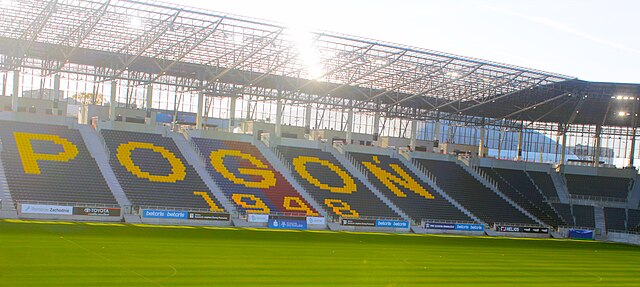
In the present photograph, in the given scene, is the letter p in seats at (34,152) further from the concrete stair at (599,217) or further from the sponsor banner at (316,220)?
the concrete stair at (599,217)

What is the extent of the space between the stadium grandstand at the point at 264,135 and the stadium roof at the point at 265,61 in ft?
0.56

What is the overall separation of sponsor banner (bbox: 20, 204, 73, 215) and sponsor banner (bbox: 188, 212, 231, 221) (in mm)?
6569

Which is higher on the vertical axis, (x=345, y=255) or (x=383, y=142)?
(x=383, y=142)

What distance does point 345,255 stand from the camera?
29.4 m

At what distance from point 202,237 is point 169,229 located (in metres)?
3.74

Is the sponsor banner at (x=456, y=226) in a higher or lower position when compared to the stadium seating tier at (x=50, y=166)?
lower

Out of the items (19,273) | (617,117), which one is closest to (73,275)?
(19,273)

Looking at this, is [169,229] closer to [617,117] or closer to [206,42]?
[206,42]

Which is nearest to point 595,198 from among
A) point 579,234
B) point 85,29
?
point 579,234

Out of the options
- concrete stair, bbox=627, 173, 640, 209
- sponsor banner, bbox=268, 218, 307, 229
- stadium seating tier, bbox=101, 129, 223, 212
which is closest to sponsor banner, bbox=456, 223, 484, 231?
sponsor banner, bbox=268, 218, 307, 229

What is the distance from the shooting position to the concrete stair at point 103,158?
39750 mm

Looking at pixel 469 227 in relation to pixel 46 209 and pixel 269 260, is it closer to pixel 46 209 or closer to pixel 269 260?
pixel 269 260

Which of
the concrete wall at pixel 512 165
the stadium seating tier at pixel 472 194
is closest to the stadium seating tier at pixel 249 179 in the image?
the stadium seating tier at pixel 472 194

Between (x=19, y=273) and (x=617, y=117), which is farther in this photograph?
(x=617, y=117)
